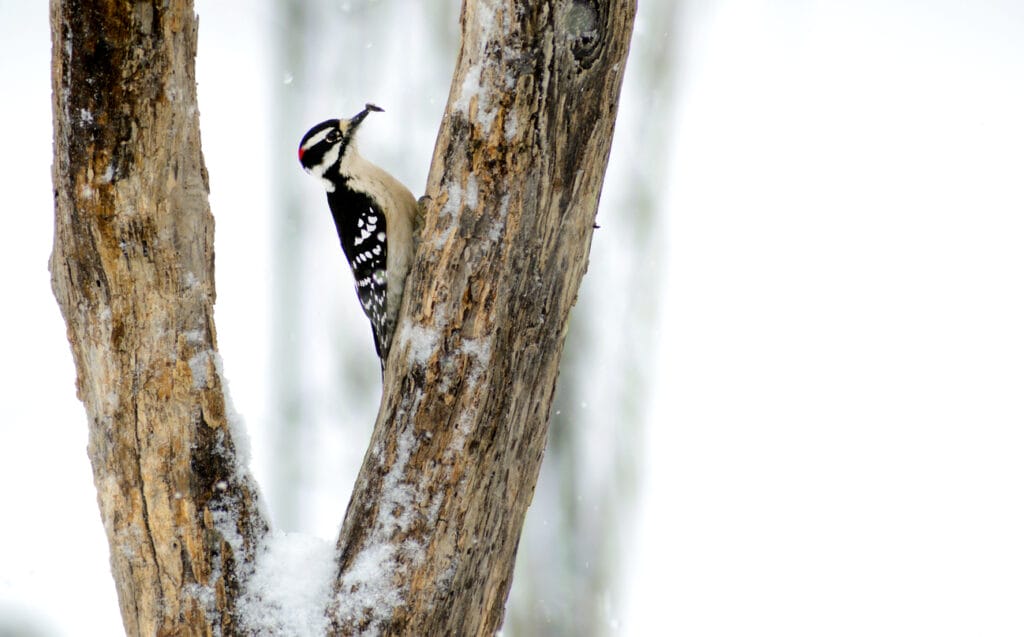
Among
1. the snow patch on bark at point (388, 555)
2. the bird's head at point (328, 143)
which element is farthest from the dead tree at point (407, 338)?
the bird's head at point (328, 143)

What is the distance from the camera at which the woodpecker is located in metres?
2.24

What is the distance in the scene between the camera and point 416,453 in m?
1.71

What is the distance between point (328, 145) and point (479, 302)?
39.0 inches

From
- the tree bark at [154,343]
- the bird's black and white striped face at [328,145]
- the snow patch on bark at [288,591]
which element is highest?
the bird's black and white striped face at [328,145]

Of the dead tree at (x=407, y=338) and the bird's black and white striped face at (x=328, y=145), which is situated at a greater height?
the bird's black and white striped face at (x=328, y=145)

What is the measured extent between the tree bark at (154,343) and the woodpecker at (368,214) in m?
0.60

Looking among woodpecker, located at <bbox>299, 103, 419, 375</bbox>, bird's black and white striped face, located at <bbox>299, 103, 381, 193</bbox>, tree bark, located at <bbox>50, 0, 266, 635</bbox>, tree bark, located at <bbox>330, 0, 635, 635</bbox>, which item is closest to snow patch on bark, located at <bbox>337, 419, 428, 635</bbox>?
tree bark, located at <bbox>330, 0, 635, 635</bbox>

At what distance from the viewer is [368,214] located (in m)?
2.33

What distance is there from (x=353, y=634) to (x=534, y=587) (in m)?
1.92

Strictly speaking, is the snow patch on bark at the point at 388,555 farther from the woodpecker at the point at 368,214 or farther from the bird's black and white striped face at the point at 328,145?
the bird's black and white striped face at the point at 328,145

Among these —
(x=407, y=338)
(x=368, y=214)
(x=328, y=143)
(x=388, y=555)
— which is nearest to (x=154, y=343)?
(x=407, y=338)

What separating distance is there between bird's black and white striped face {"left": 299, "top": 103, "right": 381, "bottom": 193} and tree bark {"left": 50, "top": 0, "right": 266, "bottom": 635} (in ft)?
2.50

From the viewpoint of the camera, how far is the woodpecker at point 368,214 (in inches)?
88.1

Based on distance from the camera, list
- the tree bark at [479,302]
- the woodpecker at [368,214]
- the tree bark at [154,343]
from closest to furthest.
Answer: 1. the tree bark at [154,343]
2. the tree bark at [479,302]
3. the woodpecker at [368,214]
